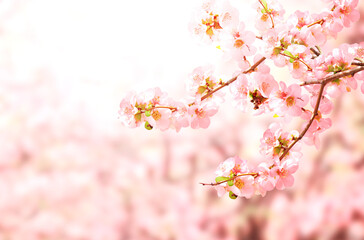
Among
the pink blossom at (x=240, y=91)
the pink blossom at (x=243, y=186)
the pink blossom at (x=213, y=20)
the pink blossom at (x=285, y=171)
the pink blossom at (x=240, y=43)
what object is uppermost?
the pink blossom at (x=213, y=20)

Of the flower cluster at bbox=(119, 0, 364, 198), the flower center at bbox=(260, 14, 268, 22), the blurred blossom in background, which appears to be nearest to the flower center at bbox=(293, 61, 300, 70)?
the flower cluster at bbox=(119, 0, 364, 198)

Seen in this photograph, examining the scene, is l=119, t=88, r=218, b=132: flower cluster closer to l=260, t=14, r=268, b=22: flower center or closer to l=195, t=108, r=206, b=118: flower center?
l=195, t=108, r=206, b=118: flower center

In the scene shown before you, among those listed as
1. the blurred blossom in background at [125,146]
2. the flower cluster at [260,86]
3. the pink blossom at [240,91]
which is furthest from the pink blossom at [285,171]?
the blurred blossom in background at [125,146]

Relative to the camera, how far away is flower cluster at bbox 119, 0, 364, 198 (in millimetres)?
758

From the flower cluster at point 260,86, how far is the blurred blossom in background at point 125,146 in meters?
1.07

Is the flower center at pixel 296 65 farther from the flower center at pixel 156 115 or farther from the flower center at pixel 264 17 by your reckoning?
the flower center at pixel 156 115

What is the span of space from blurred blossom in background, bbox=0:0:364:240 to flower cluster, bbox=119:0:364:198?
3.50 feet

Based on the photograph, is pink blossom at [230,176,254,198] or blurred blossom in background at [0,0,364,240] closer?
pink blossom at [230,176,254,198]

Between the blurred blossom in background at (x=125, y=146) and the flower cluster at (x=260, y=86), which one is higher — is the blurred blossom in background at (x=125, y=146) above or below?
above

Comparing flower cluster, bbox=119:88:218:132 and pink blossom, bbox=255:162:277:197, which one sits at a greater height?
flower cluster, bbox=119:88:218:132

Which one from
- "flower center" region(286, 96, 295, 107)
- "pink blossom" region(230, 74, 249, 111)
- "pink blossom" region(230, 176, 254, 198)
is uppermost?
"pink blossom" region(230, 74, 249, 111)

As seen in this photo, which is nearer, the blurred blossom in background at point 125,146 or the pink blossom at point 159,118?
the pink blossom at point 159,118

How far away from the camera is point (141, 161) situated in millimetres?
1997

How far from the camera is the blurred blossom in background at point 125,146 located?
6.03 ft
